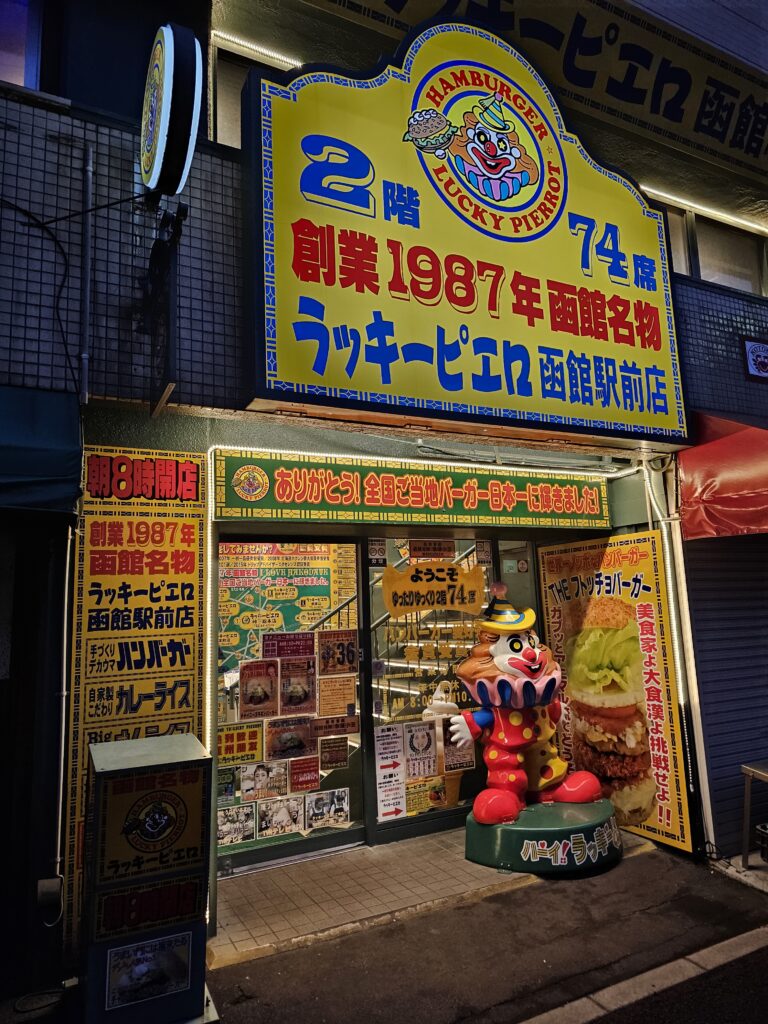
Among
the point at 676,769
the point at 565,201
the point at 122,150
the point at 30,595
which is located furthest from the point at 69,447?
the point at 676,769

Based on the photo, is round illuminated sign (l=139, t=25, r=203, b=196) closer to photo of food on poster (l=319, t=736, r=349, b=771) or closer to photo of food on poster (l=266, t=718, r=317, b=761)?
photo of food on poster (l=266, t=718, r=317, b=761)

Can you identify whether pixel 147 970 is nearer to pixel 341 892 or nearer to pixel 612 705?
pixel 341 892

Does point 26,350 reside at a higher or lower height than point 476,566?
higher

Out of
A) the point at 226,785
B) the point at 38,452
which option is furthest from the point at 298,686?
the point at 38,452

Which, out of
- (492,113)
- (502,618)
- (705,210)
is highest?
(705,210)

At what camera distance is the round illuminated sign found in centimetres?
397

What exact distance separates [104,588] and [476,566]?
13.8ft

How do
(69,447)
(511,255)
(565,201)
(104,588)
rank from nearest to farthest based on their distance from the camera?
1. (69,447)
2. (104,588)
3. (511,255)
4. (565,201)

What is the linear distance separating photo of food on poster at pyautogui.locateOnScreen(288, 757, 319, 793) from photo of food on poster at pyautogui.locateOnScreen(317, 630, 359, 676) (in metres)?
0.91

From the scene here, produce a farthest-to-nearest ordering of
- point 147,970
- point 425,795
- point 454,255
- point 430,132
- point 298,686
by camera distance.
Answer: point 425,795
point 298,686
point 430,132
point 454,255
point 147,970

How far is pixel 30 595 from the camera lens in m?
4.54

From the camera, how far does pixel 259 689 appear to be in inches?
262

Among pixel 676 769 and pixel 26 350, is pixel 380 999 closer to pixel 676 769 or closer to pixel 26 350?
pixel 676 769

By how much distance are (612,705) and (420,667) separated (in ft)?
6.92
